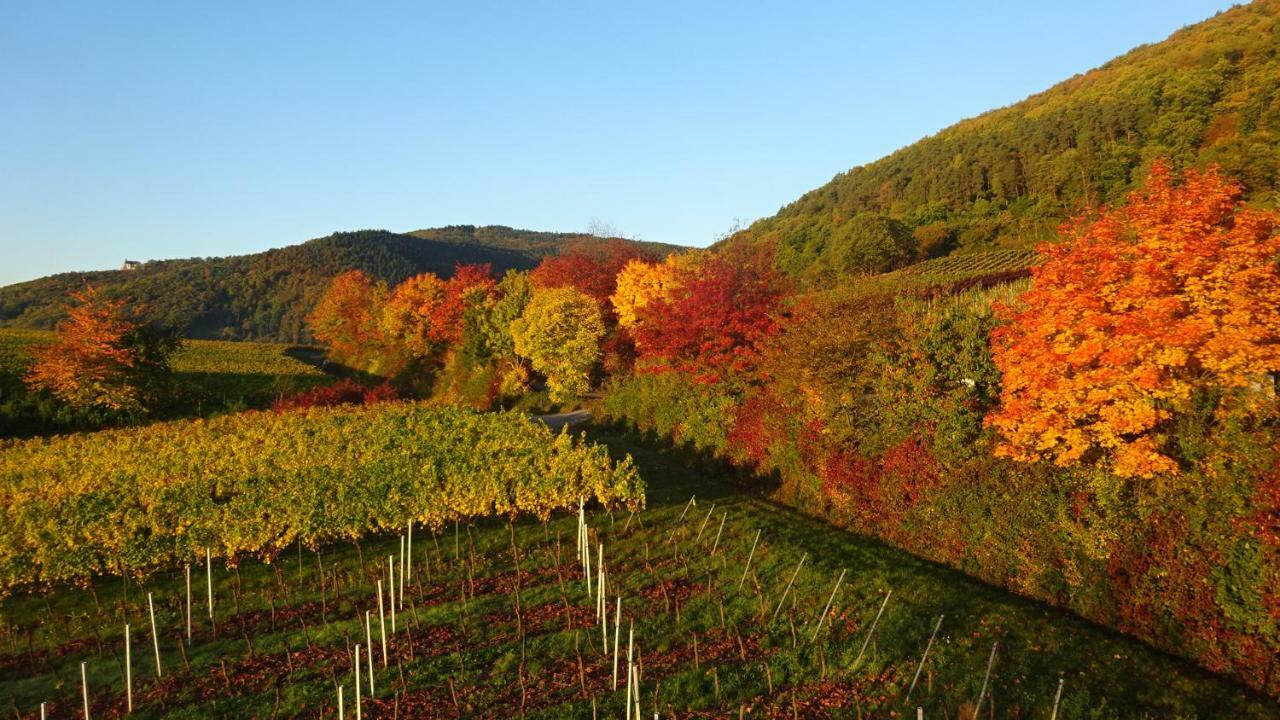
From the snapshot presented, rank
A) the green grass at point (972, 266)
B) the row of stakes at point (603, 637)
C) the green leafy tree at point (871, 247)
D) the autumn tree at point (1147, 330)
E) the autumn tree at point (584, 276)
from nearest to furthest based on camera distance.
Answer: the row of stakes at point (603, 637) < the autumn tree at point (1147, 330) < the green grass at point (972, 266) < the autumn tree at point (584, 276) < the green leafy tree at point (871, 247)

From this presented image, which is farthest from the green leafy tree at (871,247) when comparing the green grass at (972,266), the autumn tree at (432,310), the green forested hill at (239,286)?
the autumn tree at (432,310)

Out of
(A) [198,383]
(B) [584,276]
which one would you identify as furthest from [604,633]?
(B) [584,276]

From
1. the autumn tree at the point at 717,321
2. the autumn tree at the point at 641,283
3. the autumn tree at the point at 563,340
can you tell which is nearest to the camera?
the autumn tree at the point at 717,321

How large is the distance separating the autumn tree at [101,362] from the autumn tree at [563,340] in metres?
20.2

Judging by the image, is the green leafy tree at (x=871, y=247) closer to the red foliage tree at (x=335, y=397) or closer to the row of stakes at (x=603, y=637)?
the red foliage tree at (x=335, y=397)

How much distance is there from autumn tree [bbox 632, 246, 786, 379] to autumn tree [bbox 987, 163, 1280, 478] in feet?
41.2

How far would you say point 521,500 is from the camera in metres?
17.4

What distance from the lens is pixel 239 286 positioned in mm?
125375

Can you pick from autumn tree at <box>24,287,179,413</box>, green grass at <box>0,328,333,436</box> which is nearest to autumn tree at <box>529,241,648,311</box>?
green grass at <box>0,328,333,436</box>

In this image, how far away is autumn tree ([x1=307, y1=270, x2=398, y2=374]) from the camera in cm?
6398

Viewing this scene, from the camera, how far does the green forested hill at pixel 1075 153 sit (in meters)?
58.2

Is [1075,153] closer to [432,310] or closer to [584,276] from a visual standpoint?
[584,276]

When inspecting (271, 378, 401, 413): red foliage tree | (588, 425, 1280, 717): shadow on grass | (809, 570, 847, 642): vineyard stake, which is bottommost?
(588, 425, 1280, 717): shadow on grass

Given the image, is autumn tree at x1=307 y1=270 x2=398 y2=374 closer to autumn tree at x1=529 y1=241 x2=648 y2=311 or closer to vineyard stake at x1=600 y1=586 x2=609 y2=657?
autumn tree at x1=529 y1=241 x2=648 y2=311
